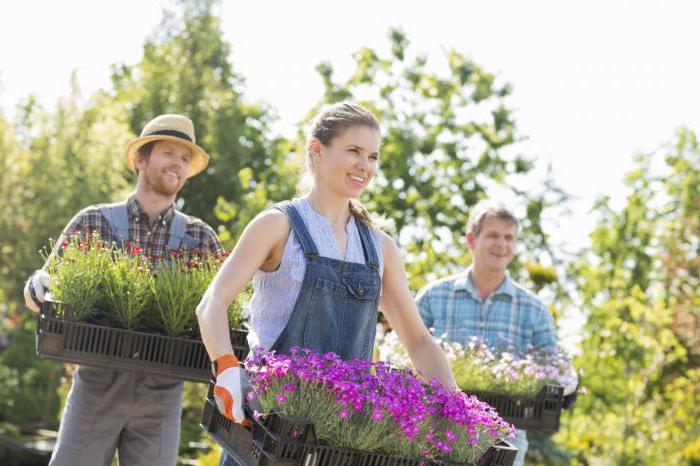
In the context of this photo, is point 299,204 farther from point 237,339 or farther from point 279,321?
point 237,339

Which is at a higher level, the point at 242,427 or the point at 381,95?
the point at 381,95

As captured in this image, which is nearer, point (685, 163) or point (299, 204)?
point (299, 204)

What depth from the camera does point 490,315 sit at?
16.7 feet

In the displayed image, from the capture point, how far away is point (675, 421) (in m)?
9.87

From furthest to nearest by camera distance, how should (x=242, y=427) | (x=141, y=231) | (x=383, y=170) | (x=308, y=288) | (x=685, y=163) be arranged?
(x=685, y=163), (x=383, y=170), (x=141, y=231), (x=308, y=288), (x=242, y=427)

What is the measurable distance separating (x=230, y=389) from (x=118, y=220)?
78.2 inches

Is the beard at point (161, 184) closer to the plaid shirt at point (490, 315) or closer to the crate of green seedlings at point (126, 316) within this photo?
the crate of green seedlings at point (126, 316)

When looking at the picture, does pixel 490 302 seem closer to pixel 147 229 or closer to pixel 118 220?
pixel 147 229

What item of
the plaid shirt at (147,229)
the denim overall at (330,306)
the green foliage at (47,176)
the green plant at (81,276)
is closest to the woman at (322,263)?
the denim overall at (330,306)

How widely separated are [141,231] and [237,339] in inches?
36.3

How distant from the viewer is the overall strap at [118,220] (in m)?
4.30

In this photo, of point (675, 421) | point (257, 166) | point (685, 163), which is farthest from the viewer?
point (257, 166)

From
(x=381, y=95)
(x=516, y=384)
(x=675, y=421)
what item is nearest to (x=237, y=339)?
(x=516, y=384)

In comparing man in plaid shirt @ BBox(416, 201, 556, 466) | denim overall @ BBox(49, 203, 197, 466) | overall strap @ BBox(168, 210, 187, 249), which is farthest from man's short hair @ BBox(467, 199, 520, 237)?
denim overall @ BBox(49, 203, 197, 466)
